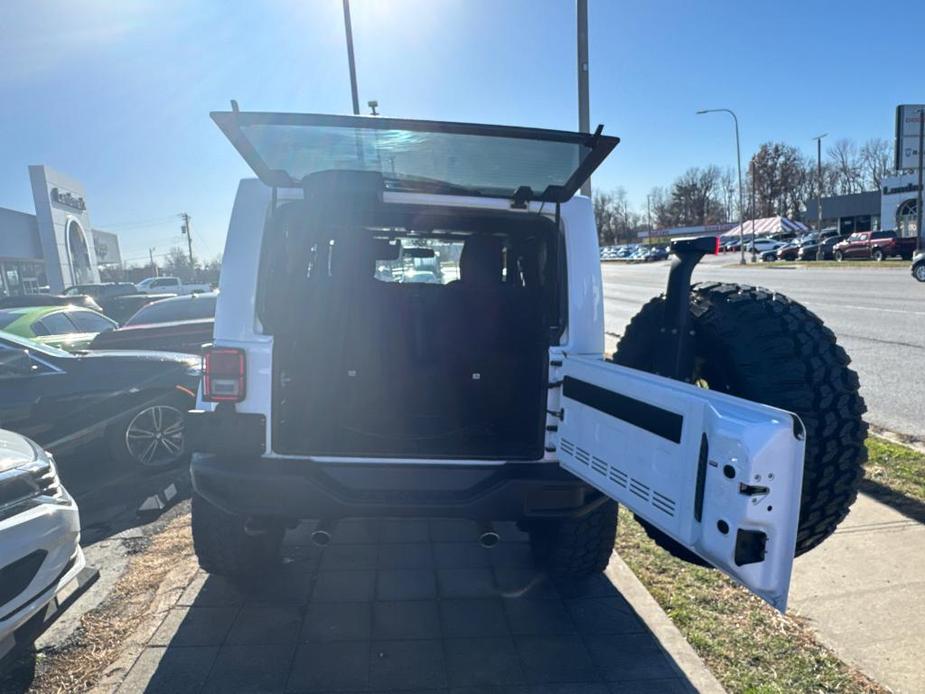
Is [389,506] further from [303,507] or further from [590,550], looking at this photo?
[590,550]

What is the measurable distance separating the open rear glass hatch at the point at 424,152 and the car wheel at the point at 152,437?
3.25 metres

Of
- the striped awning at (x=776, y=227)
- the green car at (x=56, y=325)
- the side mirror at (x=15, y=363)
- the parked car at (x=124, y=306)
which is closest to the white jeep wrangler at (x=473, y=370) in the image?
the side mirror at (x=15, y=363)

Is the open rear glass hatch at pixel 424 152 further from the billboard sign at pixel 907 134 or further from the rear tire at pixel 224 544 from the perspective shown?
the billboard sign at pixel 907 134

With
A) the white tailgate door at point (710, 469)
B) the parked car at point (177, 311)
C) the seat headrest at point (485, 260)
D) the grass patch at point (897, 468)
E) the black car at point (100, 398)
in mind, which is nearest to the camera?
the white tailgate door at point (710, 469)

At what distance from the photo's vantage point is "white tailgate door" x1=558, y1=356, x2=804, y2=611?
150 centimetres

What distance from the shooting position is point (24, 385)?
4711 millimetres

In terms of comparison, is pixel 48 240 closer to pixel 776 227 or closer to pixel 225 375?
pixel 225 375

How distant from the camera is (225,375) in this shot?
2592 mm

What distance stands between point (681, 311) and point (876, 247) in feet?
136

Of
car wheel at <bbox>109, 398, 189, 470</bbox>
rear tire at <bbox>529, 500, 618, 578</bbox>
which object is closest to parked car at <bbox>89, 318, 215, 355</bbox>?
car wheel at <bbox>109, 398, 189, 470</bbox>

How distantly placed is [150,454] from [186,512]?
1181mm

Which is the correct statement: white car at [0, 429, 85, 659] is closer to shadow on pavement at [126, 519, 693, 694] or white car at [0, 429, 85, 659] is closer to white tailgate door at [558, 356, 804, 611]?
shadow on pavement at [126, 519, 693, 694]

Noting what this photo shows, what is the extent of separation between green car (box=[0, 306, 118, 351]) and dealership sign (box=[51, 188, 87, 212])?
26.0m

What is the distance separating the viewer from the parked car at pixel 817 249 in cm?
4338
